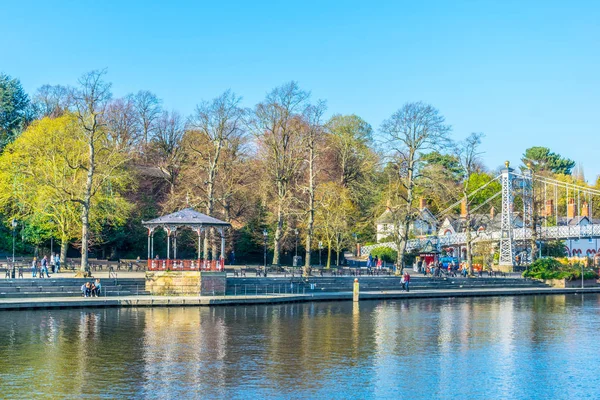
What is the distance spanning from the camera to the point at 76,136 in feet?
193

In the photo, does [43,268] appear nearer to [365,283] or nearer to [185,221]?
[185,221]

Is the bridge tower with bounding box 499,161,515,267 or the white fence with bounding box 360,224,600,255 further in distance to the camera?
the white fence with bounding box 360,224,600,255

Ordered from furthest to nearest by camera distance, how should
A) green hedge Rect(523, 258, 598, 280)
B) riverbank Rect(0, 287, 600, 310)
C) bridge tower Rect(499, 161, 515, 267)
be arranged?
1. bridge tower Rect(499, 161, 515, 267)
2. green hedge Rect(523, 258, 598, 280)
3. riverbank Rect(0, 287, 600, 310)

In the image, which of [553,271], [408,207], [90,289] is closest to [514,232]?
[553,271]

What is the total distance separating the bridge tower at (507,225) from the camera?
2675 inches

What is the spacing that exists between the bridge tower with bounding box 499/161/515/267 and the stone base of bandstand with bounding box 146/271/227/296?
109ft

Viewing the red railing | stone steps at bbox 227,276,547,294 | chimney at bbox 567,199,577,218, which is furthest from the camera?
chimney at bbox 567,199,577,218

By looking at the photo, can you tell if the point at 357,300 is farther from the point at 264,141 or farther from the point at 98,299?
the point at 264,141

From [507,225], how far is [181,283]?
3621 centimetres

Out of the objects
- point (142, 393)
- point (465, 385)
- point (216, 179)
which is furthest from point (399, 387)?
point (216, 179)

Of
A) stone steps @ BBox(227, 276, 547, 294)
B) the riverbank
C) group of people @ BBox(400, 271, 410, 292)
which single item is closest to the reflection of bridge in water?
stone steps @ BBox(227, 276, 547, 294)

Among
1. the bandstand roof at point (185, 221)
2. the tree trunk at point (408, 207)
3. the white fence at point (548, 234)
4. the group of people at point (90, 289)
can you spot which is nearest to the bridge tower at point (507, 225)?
the white fence at point (548, 234)

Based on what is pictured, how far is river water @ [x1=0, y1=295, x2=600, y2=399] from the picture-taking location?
2000 cm

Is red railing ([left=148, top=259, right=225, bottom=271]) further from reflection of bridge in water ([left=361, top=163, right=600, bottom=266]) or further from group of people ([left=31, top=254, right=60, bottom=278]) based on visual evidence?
reflection of bridge in water ([left=361, top=163, right=600, bottom=266])
